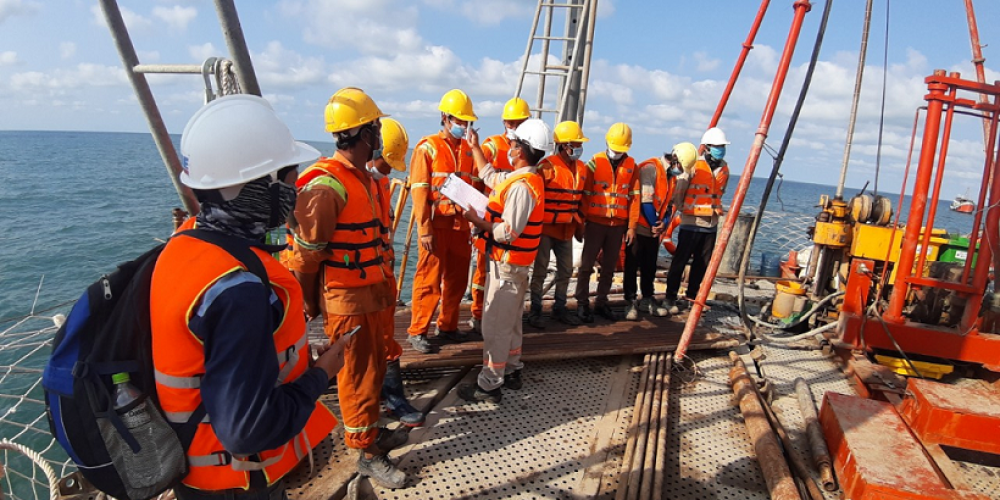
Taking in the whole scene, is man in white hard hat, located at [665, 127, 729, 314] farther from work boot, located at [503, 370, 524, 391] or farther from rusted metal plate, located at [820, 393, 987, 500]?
work boot, located at [503, 370, 524, 391]

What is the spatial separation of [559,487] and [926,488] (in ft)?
5.85

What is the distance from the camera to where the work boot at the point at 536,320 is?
5152mm

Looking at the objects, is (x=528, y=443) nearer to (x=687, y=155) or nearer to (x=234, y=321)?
(x=234, y=321)

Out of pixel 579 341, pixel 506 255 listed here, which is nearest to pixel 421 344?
pixel 506 255

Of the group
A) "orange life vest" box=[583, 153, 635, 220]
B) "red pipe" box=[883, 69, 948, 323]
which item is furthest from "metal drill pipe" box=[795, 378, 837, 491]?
"orange life vest" box=[583, 153, 635, 220]

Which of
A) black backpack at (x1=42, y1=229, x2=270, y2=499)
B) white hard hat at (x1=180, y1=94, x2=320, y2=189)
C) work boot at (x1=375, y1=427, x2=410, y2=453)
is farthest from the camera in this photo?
work boot at (x1=375, y1=427, x2=410, y2=453)

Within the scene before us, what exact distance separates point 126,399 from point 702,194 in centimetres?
545

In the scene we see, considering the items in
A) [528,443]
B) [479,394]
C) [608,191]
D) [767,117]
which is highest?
[767,117]

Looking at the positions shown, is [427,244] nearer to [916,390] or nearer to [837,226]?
[916,390]

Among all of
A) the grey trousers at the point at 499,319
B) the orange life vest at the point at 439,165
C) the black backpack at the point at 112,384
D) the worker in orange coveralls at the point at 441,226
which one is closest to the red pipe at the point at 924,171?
the grey trousers at the point at 499,319

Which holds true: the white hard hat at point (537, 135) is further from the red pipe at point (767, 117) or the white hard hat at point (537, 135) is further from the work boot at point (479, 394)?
the work boot at point (479, 394)

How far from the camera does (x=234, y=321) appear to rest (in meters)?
1.29

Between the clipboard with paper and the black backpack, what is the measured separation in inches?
92.8

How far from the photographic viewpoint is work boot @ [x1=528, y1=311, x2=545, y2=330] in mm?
5152
